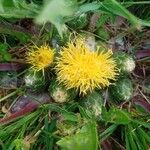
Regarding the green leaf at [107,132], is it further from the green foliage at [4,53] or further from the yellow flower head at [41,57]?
the green foliage at [4,53]

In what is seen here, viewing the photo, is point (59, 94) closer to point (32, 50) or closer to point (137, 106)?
point (32, 50)

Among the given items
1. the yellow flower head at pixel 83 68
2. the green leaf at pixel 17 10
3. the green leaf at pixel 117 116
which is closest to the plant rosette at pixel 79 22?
the yellow flower head at pixel 83 68

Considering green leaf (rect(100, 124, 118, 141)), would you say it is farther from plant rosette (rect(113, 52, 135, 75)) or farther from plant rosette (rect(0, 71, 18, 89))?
plant rosette (rect(0, 71, 18, 89))

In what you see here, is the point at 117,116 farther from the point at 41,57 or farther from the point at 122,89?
the point at 41,57

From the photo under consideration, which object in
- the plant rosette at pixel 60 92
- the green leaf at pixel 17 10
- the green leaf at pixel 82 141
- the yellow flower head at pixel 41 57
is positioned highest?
the green leaf at pixel 17 10

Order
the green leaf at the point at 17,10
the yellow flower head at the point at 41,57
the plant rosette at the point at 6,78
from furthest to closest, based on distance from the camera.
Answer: the plant rosette at the point at 6,78, the yellow flower head at the point at 41,57, the green leaf at the point at 17,10

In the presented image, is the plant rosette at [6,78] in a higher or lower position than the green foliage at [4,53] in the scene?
lower

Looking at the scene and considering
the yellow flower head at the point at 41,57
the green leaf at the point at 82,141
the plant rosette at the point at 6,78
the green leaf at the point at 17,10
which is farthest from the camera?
the plant rosette at the point at 6,78

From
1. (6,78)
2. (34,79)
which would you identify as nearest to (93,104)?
(34,79)
